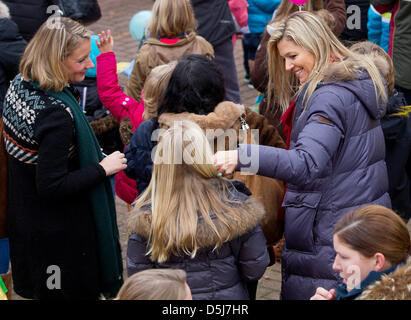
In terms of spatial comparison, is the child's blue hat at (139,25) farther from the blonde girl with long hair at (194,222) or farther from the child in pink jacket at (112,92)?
the blonde girl with long hair at (194,222)

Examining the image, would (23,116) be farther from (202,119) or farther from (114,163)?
(202,119)

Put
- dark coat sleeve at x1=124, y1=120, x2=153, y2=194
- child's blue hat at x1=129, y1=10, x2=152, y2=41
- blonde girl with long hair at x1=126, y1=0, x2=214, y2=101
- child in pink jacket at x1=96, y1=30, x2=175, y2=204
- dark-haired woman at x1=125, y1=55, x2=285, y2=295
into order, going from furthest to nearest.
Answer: child's blue hat at x1=129, y1=10, x2=152, y2=41, blonde girl with long hair at x1=126, y1=0, x2=214, y2=101, child in pink jacket at x1=96, y1=30, x2=175, y2=204, dark coat sleeve at x1=124, y1=120, x2=153, y2=194, dark-haired woman at x1=125, y1=55, x2=285, y2=295

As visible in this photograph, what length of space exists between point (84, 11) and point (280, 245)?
124 inches

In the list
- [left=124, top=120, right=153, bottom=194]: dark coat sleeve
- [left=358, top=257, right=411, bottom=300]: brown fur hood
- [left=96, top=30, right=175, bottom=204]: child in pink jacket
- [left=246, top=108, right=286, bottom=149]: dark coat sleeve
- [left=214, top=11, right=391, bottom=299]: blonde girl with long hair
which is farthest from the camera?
[left=96, top=30, right=175, bottom=204]: child in pink jacket

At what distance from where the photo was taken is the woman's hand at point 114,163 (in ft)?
11.4

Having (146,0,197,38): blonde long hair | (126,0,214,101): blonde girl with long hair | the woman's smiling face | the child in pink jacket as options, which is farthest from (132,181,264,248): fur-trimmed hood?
(146,0,197,38): blonde long hair

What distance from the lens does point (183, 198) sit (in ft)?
9.05

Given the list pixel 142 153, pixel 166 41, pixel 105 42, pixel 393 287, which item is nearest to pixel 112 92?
pixel 105 42

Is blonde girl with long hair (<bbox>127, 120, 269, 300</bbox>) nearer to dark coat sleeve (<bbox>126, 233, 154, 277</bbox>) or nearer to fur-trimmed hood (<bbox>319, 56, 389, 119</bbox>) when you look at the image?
dark coat sleeve (<bbox>126, 233, 154, 277</bbox>)

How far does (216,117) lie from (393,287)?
1.28m

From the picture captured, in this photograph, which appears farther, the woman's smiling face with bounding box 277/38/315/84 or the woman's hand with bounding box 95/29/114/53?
the woman's hand with bounding box 95/29/114/53

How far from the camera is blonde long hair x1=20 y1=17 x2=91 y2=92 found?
129 inches

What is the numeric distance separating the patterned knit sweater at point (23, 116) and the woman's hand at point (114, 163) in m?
0.21

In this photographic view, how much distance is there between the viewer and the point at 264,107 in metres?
4.49
